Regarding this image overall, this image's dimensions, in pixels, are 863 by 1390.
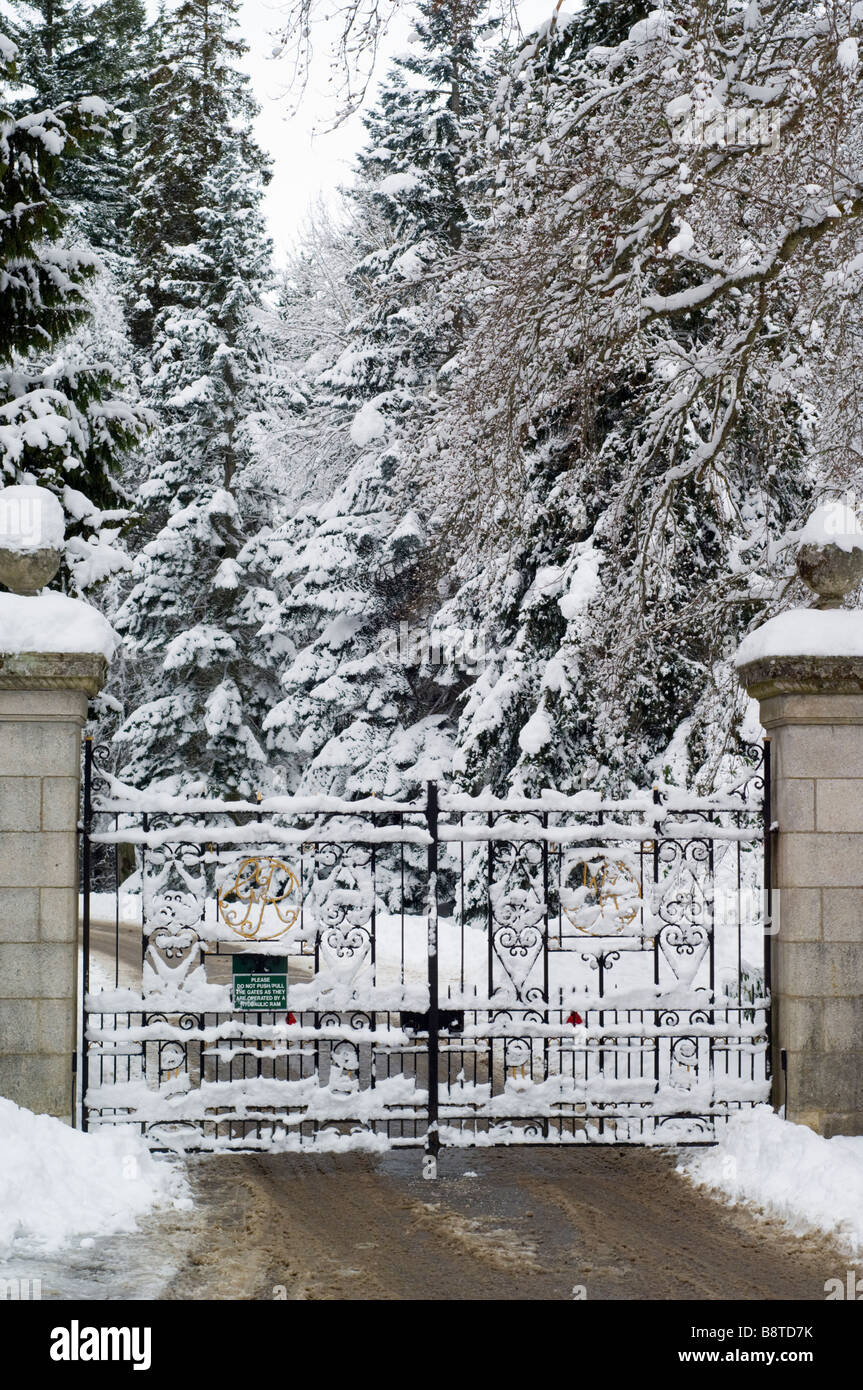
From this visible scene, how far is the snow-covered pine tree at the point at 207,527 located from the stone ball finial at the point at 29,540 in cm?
1857

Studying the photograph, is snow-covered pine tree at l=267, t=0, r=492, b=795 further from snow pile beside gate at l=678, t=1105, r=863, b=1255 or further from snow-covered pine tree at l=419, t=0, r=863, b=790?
snow pile beside gate at l=678, t=1105, r=863, b=1255

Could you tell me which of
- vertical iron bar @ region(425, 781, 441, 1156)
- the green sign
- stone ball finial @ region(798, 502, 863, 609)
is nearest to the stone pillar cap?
stone ball finial @ region(798, 502, 863, 609)

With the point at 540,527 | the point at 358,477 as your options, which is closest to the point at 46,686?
the point at 540,527

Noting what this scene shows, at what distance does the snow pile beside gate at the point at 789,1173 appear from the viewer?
6.51m

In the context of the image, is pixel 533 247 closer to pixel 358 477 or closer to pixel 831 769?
pixel 831 769

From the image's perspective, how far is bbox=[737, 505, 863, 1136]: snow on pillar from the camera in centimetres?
780

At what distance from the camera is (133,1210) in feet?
21.9

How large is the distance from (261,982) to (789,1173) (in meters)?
3.21

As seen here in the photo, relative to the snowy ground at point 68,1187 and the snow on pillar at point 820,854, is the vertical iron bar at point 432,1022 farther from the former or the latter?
the snow on pillar at point 820,854

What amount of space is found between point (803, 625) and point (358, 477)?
54.8ft

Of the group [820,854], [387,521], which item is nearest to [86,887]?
[820,854]

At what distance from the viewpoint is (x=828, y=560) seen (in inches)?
316

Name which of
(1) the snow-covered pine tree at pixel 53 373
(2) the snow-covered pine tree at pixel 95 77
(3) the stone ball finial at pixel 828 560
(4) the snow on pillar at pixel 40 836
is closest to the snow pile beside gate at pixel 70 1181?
(4) the snow on pillar at pixel 40 836

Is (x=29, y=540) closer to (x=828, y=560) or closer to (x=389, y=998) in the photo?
(x=389, y=998)
